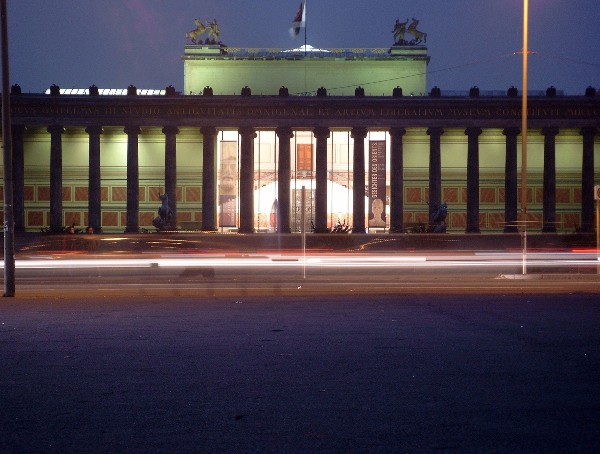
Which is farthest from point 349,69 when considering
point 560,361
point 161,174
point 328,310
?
point 560,361

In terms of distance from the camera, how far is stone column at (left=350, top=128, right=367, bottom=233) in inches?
2608

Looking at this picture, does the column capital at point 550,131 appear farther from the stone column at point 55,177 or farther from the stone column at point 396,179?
the stone column at point 55,177

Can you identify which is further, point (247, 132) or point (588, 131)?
point (247, 132)

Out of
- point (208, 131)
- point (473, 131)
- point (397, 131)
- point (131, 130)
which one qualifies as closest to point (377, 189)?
point (397, 131)

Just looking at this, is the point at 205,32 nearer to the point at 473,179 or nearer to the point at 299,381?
the point at 473,179

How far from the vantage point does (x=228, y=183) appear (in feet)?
237

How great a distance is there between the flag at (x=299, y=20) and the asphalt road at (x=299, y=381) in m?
53.6

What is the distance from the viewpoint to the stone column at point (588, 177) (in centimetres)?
6588

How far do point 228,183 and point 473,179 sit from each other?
21504 mm

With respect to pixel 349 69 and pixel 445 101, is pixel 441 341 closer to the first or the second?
pixel 445 101

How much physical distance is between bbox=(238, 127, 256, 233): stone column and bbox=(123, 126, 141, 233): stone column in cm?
859

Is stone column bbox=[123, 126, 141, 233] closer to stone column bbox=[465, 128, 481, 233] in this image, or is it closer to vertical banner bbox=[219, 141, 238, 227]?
vertical banner bbox=[219, 141, 238, 227]

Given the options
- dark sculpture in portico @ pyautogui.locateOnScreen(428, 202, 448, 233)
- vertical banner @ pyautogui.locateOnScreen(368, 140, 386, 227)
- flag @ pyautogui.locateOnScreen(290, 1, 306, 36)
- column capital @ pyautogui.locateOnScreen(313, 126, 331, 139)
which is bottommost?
dark sculpture in portico @ pyautogui.locateOnScreen(428, 202, 448, 233)

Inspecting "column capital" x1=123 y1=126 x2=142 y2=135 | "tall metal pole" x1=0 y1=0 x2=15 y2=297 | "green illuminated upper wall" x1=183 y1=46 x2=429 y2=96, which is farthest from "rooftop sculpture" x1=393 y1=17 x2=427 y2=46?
"tall metal pole" x1=0 y1=0 x2=15 y2=297
